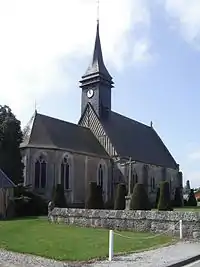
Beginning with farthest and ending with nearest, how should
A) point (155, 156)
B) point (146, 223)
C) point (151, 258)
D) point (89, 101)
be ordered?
1. point (155, 156)
2. point (89, 101)
3. point (146, 223)
4. point (151, 258)

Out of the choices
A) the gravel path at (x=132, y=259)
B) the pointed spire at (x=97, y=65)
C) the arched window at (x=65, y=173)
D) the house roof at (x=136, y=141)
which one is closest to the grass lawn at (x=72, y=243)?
the gravel path at (x=132, y=259)

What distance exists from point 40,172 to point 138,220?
1984cm

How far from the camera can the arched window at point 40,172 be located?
37.0 m

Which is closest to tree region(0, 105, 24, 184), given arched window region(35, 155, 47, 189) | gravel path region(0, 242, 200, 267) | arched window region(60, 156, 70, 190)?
arched window region(35, 155, 47, 189)

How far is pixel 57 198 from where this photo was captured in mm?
30969

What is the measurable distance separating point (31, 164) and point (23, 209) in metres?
6.25

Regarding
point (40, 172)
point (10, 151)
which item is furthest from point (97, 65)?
point (10, 151)

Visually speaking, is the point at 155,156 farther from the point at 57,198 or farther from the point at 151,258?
the point at 151,258

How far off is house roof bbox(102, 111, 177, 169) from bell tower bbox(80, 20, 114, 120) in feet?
5.33

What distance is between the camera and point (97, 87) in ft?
153

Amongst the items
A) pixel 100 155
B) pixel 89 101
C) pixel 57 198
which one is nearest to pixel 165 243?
pixel 57 198

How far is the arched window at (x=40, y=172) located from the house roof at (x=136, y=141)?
31.6 ft

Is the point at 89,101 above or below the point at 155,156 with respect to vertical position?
above

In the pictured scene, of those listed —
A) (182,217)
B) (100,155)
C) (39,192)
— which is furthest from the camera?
(100,155)
